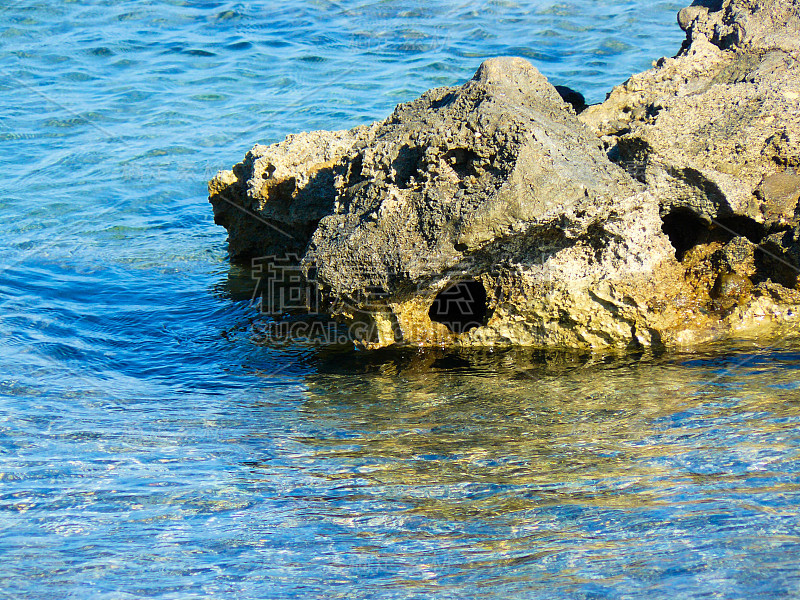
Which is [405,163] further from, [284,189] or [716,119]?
[716,119]

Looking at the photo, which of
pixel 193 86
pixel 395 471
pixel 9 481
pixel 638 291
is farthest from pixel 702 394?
pixel 193 86

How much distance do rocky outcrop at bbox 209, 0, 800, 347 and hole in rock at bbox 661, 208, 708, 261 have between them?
0.4 inches

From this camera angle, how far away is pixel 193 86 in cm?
1060

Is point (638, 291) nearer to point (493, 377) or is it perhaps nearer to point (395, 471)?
point (493, 377)

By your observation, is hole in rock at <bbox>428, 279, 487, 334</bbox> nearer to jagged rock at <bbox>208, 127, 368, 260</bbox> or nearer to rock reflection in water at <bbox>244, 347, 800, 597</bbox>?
rock reflection in water at <bbox>244, 347, 800, 597</bbox>

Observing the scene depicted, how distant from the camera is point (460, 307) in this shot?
4.59 metres

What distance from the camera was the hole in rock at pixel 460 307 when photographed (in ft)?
14.7

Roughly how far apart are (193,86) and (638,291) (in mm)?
8456

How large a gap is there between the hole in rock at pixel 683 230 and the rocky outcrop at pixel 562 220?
0.01 meters

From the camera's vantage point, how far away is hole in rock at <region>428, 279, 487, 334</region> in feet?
14.7

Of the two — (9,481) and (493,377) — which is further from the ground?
(493,377)

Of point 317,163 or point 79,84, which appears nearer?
point 317,163

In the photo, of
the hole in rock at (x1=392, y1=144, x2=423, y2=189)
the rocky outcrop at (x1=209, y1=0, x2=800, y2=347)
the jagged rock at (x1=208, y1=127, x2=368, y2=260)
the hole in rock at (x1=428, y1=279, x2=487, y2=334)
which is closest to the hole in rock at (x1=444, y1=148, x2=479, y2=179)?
the rocky outcrop at (x1=209, y1=0, x2=800, y2=347)

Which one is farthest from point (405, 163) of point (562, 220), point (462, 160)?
point (562, 220)
